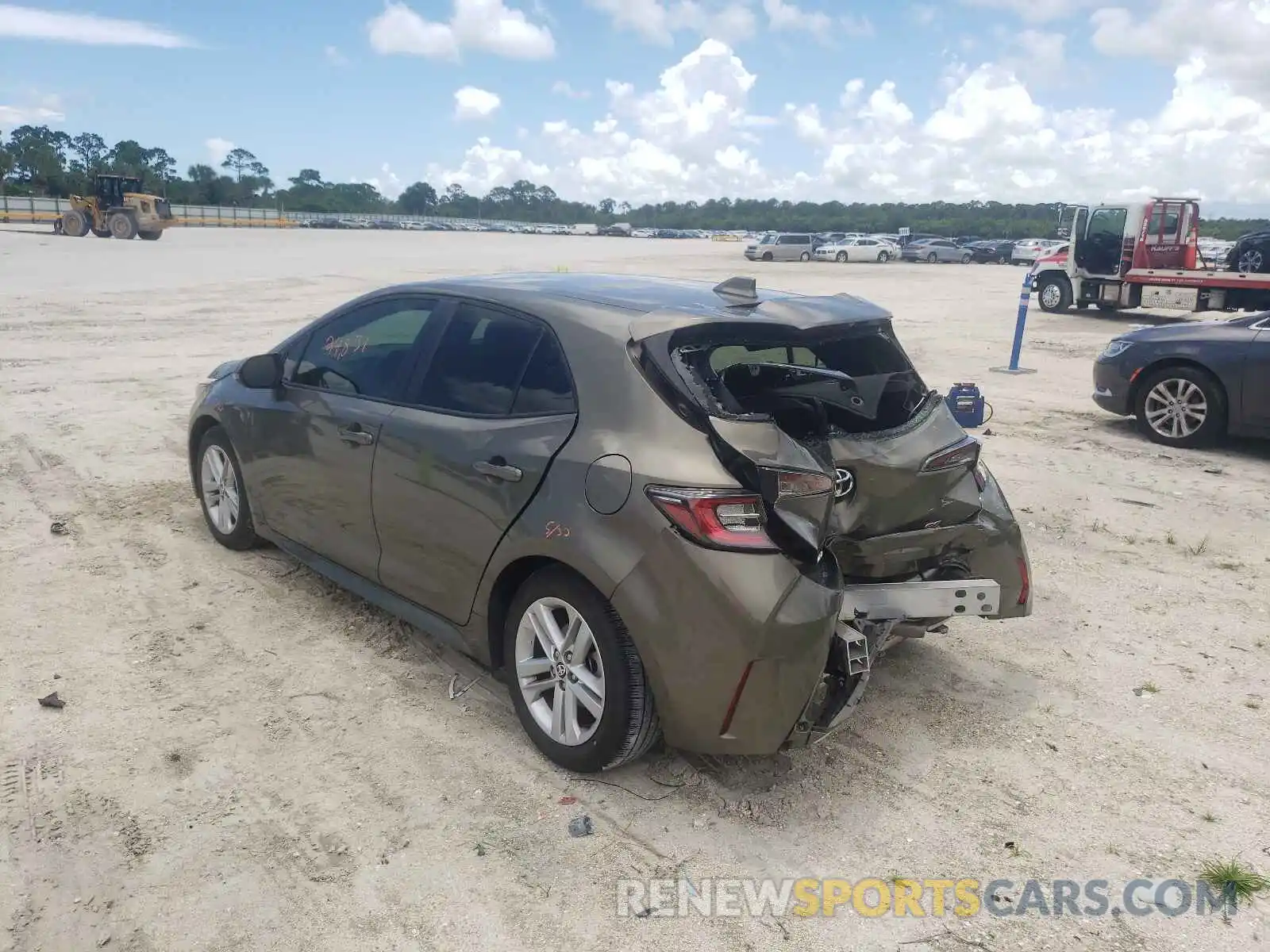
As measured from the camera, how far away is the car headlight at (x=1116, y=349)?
353 inches

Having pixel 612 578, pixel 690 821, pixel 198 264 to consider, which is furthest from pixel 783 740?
pixel 198 264

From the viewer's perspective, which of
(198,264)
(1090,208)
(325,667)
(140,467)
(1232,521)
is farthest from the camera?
(198,264)

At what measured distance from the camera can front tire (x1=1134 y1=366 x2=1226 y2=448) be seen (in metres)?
8.41

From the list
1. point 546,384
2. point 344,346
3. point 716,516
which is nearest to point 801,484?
point 716,516

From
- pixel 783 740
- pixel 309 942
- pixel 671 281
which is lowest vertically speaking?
pixel 309 942

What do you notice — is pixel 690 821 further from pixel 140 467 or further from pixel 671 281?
pixel 140 467

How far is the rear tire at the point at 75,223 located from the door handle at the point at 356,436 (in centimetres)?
4256

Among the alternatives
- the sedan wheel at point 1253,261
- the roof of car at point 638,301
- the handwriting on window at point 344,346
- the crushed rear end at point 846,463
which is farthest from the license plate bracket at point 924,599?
the sedan wheel at point 1253,261

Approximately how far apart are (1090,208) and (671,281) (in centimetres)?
2038

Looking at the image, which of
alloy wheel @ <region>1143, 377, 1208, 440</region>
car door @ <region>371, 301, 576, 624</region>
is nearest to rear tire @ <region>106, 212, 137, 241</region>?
alloy wheel @ <region>1143, 377, 1208, 440</region>

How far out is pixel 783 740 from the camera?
3100mm

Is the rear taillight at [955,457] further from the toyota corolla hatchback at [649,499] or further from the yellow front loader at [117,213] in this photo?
the yellow front loader at [117,213]

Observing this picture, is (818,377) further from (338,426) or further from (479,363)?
(338,426)

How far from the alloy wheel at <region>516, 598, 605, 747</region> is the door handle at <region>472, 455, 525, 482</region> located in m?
0.44
